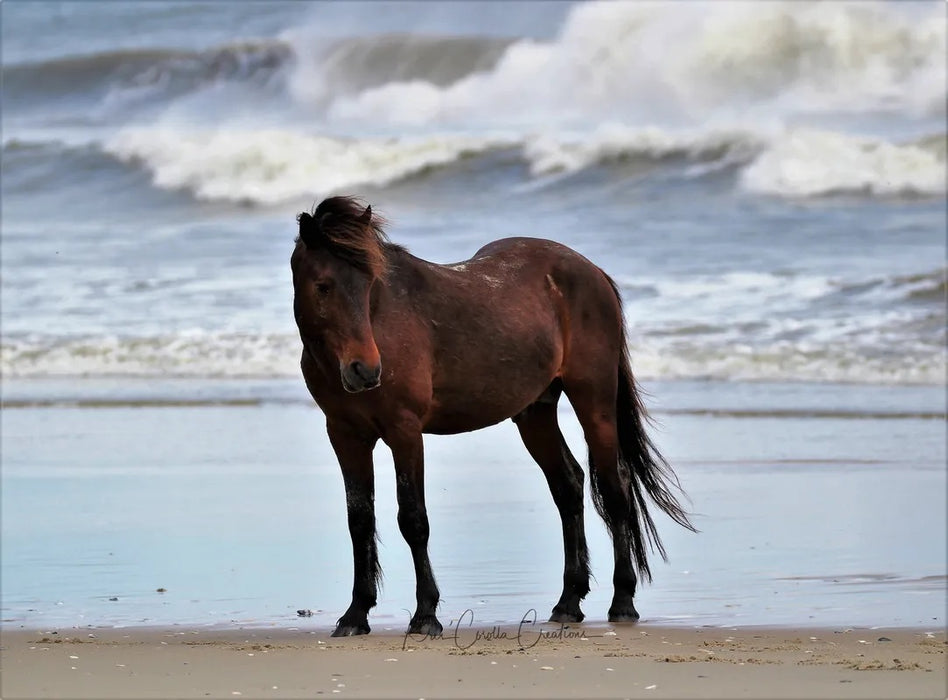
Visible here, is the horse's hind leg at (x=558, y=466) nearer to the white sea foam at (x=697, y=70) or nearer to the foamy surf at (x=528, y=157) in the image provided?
the foamy surf at (x=528, y=157)

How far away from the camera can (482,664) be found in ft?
14.9

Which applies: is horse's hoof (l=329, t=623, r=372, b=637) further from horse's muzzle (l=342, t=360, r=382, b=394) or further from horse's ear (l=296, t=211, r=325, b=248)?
horse's ear (l=296, t=211, r=325, b=248)

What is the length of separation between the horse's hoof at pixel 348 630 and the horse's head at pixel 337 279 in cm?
87

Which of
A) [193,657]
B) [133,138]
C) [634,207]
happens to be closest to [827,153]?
[634,207]

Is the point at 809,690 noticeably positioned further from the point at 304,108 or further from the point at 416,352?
the point at 304,108

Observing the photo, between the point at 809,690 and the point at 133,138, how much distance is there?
1025 inches

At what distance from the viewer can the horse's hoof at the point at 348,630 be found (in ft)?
17.1

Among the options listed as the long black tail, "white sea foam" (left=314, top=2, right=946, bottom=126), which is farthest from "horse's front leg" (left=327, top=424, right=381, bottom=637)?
"white sea foam" (left=314, top=2, right=946, bottom=126)

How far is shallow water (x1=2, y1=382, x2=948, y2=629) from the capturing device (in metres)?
5.93

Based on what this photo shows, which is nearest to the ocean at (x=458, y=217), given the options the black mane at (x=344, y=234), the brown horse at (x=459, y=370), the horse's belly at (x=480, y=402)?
the brown horse at (x=459, y=370)

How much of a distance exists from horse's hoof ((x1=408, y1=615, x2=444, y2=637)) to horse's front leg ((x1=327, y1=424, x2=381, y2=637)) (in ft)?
0.58

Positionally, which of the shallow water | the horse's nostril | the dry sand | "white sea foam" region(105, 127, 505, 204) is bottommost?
the dry sand

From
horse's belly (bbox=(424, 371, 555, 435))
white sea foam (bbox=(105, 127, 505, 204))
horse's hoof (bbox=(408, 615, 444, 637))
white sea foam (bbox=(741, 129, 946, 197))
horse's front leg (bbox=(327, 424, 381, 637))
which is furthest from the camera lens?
white sea foam (bbox=(105, 127, 505, 204))

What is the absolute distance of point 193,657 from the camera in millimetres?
4699
